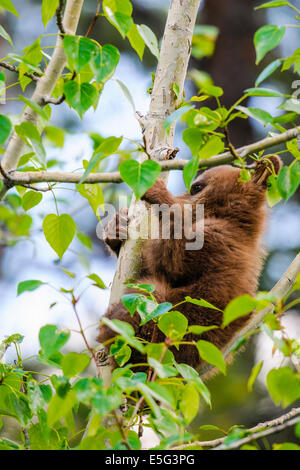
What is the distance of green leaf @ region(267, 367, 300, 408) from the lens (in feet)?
4.67

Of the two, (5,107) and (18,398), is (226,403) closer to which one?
(18,398)

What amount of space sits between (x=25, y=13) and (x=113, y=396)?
7.64m

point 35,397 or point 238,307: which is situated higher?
point 238,307

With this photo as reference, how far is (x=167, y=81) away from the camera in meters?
2.87

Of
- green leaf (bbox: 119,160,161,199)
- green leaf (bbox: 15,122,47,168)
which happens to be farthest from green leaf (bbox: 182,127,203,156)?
green leaf (bbox: 15,122,47,168)

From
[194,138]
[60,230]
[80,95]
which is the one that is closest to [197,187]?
[60,230]

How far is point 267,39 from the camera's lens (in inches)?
65.1

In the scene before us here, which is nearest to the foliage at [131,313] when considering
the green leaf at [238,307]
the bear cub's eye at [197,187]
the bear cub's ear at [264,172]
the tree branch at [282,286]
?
the green leaf at [238,307]

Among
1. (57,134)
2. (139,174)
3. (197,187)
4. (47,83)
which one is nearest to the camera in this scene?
(139,174)

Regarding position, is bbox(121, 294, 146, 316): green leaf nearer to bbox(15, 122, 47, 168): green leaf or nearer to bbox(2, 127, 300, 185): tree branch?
bbox(2, 127, 300, 185): tree branch

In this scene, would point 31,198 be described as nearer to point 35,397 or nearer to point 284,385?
point 35,397

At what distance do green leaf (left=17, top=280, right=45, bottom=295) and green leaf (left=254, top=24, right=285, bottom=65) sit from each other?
39.6 inches

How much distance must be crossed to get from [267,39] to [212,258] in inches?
68.8

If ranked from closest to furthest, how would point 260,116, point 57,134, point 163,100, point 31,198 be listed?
1. point 260,116
2. point 31,198
3. point 163,100
4. point 57,134
